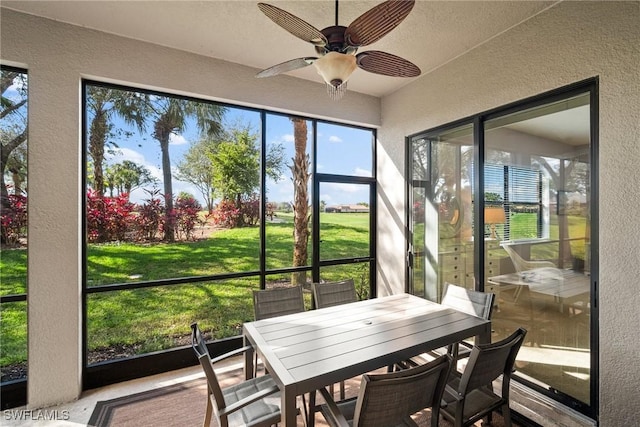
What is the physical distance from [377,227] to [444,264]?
1.11 meters

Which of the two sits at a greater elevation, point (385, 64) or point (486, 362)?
point (385, 64)

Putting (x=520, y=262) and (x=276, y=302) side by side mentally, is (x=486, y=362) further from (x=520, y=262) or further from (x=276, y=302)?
(x=276, y=302)

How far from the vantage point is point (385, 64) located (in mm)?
1965

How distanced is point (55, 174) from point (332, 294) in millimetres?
2669

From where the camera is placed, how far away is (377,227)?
4.28 m

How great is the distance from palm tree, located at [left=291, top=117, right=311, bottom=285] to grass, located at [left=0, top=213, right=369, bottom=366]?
10cm

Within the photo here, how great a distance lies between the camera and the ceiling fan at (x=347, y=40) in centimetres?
151

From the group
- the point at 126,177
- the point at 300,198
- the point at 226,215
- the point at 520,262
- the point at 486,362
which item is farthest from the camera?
the point at 300,198

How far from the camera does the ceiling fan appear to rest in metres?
1.51

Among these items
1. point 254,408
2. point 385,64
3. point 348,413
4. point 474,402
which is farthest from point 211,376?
point 385,64

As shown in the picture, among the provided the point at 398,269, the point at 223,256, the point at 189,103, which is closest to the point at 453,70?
the point at 398,269

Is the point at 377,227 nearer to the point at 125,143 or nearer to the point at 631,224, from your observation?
the point at 631,224

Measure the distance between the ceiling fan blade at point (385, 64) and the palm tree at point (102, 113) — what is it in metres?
2.37

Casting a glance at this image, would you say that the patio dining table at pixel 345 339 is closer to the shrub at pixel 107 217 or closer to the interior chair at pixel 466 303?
the interior chair at pixel 466 303
